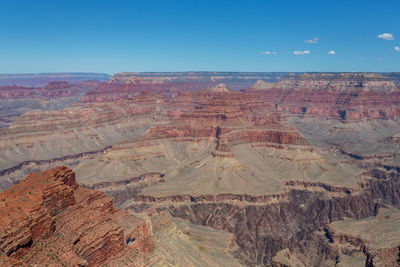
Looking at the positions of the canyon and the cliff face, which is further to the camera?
the canyon

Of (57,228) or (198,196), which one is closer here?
(57,228)

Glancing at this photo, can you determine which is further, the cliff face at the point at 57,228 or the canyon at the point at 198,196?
the canyon at the point at 198,196

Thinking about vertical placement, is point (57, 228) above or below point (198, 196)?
above

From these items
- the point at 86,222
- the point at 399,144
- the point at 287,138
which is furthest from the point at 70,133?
the point at 399,144

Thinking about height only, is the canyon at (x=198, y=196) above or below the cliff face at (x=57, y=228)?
below
